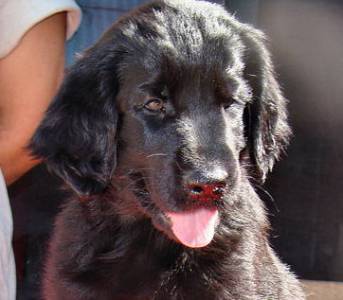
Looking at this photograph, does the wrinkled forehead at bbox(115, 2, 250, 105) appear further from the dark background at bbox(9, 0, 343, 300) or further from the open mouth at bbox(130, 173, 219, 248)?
the dark background at bbox(9, 0, 343, 300)

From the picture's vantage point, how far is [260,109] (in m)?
3.03

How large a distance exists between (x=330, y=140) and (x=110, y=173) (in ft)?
7.52

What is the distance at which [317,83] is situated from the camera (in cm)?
471

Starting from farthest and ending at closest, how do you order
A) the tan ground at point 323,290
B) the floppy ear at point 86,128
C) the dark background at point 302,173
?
the dark background at point 302,173, the tan ground at point 323,290, the floppy ear at point 86,128

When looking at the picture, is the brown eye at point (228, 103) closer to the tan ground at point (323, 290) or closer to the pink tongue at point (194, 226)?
the pink tongue at point (194, 226)

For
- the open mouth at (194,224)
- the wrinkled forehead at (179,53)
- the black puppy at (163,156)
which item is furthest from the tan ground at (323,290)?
the wrinkled forehead at (179,53)

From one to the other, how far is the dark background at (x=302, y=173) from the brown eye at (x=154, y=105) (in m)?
1.93

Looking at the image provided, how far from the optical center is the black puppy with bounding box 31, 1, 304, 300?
266 centimetres

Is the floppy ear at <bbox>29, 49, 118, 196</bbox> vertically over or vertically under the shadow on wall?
over

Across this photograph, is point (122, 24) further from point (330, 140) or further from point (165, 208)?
point (330, 140)

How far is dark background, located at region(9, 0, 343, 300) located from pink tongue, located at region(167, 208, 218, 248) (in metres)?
1.97

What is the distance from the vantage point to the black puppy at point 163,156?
2.66 m

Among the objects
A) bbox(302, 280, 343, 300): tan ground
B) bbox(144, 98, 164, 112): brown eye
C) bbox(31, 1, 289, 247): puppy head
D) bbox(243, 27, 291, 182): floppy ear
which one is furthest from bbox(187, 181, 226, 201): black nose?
bbox(302, 280, 343, 300): tan ground

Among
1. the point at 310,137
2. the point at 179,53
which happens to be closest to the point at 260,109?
the point at 179,53
